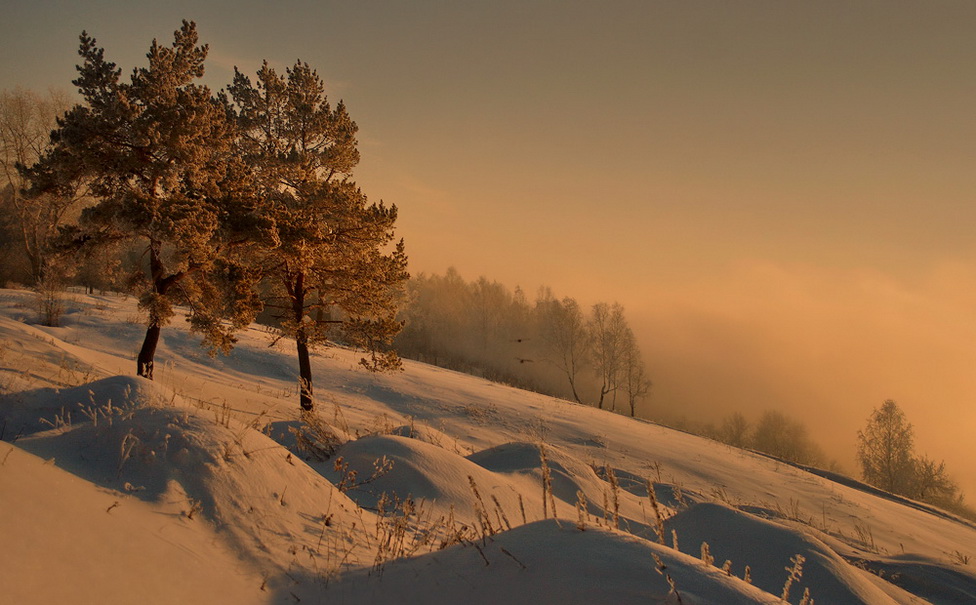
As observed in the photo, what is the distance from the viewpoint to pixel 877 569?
→ 537 centimetres

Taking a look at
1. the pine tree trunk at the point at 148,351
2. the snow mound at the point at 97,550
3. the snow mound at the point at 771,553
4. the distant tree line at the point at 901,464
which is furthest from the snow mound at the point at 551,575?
the distant tree line at the point at 901,464

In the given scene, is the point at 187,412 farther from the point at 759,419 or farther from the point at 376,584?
the point at 759,419

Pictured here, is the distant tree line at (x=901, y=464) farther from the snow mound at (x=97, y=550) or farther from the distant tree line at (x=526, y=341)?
the snow mound at (x=97, y=550)

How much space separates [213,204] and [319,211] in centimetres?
265

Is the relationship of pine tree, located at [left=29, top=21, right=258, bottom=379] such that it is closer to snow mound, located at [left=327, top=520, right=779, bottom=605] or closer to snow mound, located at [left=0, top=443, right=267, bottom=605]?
snow mound, located at [left=0, top=443, right=267, bottom=605]

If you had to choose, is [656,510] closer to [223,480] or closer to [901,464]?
[223,480]

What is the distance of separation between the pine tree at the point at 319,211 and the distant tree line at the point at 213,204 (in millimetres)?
38

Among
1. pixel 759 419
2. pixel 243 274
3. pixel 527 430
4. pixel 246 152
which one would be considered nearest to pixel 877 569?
pixel 527 430

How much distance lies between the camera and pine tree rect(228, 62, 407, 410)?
551 inches

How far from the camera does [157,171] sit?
442 inches

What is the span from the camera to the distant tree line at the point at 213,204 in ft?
35.7

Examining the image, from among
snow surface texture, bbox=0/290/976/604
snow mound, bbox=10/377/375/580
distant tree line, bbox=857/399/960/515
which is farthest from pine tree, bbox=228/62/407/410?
distant tree line, bbox=857/399/960/515

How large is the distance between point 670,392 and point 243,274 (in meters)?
77.3

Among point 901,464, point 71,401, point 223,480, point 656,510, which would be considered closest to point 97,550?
point 223,480
